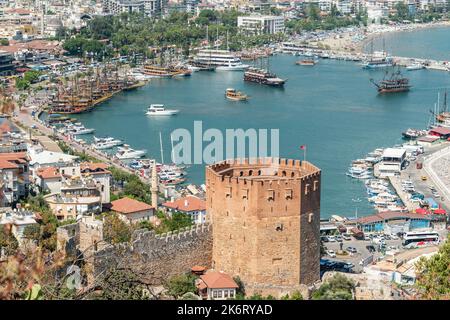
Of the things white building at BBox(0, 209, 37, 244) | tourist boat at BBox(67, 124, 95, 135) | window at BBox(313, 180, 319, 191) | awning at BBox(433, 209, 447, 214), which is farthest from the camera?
tourist boat at BBox(67, 124, 95, 135)

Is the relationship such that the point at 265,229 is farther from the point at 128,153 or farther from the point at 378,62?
the point at 378,62

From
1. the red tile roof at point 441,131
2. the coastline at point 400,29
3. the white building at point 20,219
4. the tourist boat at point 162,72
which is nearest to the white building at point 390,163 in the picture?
the red tile roof at point 441,131

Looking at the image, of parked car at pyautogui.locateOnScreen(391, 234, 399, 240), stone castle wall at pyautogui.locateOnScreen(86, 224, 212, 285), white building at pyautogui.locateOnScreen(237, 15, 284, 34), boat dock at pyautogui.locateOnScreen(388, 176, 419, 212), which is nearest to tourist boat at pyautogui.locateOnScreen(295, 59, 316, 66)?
white building at pyautogui.locateOnScreen(237, 15, 284, 34)

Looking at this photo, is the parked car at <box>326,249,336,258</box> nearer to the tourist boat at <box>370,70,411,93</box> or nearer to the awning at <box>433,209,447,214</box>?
the awning at <box>433,209,447,214</box>

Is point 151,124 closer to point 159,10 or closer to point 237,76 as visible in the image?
point 237,76

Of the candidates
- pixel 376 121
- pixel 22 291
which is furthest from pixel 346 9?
pixel 22 291

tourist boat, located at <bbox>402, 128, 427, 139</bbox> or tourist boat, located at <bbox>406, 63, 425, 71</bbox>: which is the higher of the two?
tourist boat, located at <bbox>406, 63, 425, 71</bbox>
